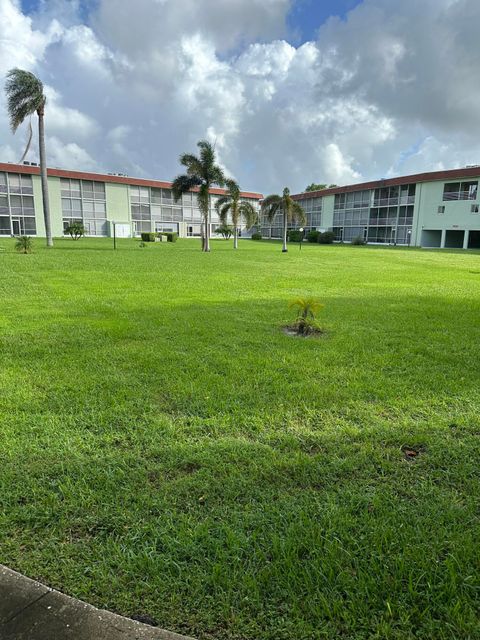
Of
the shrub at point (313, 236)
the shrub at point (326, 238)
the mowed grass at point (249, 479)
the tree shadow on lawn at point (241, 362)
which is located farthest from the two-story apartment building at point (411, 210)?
the mowed grass at point (249, 479)

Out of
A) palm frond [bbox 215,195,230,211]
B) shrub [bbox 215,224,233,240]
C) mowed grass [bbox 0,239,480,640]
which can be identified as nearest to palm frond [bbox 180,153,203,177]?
palm frond [bbox 215,195,230,211]

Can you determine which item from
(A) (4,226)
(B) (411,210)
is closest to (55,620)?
(B) (411,210)

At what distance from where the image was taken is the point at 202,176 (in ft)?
101

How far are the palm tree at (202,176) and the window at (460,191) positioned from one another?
2832cm

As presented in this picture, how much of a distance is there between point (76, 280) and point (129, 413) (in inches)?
382

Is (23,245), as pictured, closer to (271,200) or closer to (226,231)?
(271,200)

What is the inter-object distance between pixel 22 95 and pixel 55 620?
107 ft

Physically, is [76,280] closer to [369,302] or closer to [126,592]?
[369,302]

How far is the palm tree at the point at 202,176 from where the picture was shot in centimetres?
3023

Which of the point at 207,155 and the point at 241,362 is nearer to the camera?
the point at 241,362

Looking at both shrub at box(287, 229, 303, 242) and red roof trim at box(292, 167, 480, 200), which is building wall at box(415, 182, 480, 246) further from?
shrub at box(287, 229, 303, 242)

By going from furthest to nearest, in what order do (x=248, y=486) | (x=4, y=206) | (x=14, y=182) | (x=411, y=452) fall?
(x=14, y=182) < (x=4, y=206) < (x=411, y=452) < (x=248, y=486)

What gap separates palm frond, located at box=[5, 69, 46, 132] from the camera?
27547mm

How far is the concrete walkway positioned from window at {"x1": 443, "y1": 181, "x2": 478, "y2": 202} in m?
51.1
